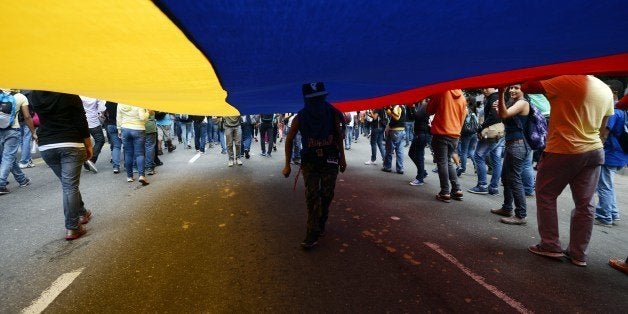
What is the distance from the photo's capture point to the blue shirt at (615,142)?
3652 millimetres

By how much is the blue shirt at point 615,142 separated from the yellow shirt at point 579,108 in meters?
1.49

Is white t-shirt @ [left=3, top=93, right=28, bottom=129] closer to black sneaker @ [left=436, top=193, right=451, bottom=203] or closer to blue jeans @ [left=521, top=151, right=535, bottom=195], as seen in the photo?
black sneaker @ [left=436, top=193, right=451, bottom=203]

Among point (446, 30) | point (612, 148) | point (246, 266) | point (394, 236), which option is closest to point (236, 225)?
point (246, 266)

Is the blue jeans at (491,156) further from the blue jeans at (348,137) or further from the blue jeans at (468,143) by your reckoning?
the blue jeans at (348,137)

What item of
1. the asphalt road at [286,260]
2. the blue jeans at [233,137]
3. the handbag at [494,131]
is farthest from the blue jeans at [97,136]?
the handbag at [494,131]

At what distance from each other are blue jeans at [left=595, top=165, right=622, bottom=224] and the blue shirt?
0.35 ft

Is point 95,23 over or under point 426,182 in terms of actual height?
over

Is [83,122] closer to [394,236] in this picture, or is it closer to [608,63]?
[394,236]

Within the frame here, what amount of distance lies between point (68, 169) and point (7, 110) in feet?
11.5

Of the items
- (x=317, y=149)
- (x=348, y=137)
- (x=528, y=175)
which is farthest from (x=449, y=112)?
(x=348, y=137)

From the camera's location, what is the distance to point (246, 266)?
9.01ft

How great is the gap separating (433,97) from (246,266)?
3.86 m

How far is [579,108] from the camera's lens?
101 inches

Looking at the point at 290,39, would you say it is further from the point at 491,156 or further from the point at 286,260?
the point at 491,156
